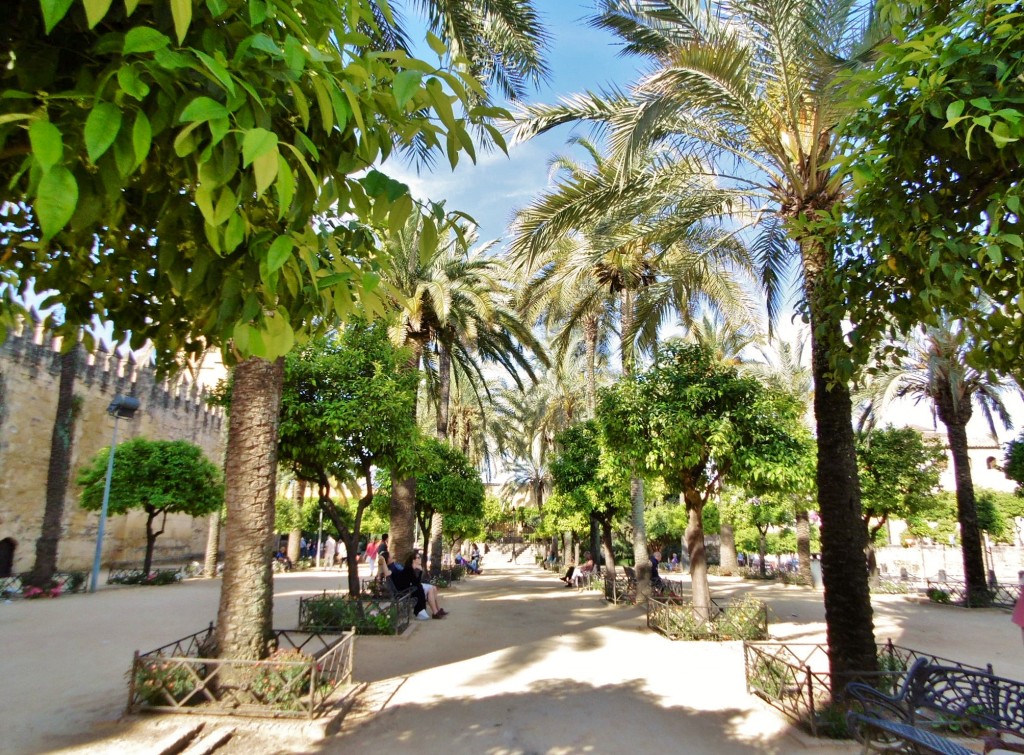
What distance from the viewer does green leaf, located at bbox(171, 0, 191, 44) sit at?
4.47 ft

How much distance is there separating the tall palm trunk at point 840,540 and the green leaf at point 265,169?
5.52 m

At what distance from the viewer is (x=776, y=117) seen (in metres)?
8.16

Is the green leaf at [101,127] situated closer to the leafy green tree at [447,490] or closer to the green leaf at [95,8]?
the green leaf at [95,8]

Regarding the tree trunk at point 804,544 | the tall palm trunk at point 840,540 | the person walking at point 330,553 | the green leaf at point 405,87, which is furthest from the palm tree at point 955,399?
the person walking at point 330,553

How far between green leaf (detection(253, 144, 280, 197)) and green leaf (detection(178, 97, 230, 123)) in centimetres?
15

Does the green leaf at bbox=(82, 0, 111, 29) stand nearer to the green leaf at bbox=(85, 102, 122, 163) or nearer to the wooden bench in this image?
the green leaf at bbox=(85, 102, 122, 163)

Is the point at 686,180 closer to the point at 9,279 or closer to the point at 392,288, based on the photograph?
the point at 392,288

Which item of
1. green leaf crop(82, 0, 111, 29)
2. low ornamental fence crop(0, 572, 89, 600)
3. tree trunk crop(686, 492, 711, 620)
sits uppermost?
green leaf crop(82, 0, 111, 29)

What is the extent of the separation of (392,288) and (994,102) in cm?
283

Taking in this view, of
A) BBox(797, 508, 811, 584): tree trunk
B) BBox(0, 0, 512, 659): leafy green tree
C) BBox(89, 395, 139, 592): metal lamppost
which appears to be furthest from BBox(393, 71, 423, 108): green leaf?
BBox(797, 508, 811, 584): tree trunk

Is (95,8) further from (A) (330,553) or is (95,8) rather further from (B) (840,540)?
(A) (330,553)

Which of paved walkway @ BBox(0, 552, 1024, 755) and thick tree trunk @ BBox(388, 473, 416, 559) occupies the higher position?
thick tree trunk @ BBox(388, 473, 416, 559)

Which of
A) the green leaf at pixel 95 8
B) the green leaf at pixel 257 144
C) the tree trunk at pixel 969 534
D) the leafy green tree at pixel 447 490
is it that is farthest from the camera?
the leafy green tree at pixel 447 490

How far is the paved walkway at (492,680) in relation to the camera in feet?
18.1
